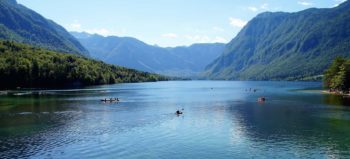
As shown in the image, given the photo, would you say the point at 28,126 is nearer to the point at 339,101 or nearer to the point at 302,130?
the point at 302,130

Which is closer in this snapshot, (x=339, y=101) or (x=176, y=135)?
(x=176, y=135)

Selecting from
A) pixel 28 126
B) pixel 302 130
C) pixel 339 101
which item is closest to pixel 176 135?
pixel 302 130

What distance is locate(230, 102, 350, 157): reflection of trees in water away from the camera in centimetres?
7012

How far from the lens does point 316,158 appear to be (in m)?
61.7

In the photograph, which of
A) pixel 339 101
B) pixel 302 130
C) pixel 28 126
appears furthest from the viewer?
pixel 339 101

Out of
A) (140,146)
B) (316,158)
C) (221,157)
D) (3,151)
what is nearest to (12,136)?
(3,151)

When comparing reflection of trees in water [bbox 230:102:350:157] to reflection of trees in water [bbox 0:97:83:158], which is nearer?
reflection of trees in water [bbox 0:97:83:158]

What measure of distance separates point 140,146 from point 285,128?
126 feet

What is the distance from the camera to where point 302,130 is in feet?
288

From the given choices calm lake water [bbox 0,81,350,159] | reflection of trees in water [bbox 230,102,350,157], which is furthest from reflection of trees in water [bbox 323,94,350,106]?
reflection of trees in water [bbox 230,102,350,157]

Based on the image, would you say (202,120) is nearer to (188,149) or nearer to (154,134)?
(154,134)

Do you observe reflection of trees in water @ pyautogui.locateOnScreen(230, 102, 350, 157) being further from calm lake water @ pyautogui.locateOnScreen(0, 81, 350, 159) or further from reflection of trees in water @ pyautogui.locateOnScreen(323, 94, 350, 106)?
reflection of trees in water @ pyautogui.locateOnScreen(323, 94, 350, 106)

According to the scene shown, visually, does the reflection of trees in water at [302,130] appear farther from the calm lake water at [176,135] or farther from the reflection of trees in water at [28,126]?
the reflection of trees in water at [28,126]

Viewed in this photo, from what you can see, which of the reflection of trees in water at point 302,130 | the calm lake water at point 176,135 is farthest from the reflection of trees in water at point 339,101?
the reflection of trees in water at point 302,130
